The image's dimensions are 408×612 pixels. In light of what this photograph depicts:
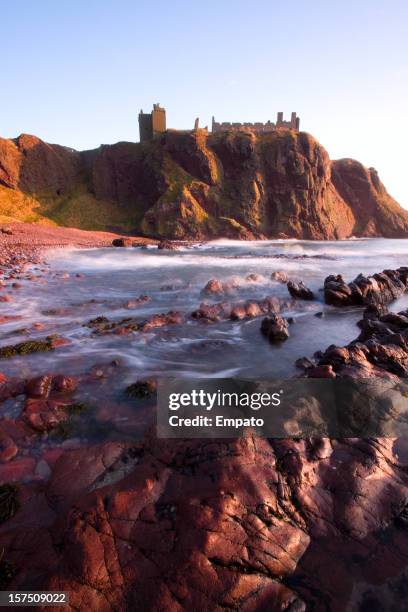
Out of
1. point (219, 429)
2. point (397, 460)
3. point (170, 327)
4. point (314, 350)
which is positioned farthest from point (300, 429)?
point (170, 327)

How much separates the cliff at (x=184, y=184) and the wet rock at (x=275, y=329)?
181ft

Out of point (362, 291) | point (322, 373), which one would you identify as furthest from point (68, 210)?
point (322, 373)

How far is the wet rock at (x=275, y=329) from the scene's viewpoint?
9469 mm

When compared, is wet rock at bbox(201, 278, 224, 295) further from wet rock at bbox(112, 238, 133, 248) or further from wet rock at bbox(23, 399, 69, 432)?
wet rock at bbox(112, 238, 133, 248)

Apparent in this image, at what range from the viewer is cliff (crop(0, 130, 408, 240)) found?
64.1 m

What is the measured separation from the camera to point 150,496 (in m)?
3.39

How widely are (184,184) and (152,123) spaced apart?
21273 mm

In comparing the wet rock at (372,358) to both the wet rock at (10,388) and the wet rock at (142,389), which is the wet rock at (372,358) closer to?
the wet rock at (142,389)

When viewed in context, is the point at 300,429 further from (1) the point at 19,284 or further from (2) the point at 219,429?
(1) the point at 19,284

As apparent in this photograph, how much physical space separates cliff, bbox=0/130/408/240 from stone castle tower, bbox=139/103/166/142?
616 centimetres

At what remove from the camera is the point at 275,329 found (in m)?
9.61

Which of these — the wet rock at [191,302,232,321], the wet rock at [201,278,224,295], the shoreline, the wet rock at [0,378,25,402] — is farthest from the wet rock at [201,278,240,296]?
the shoreline

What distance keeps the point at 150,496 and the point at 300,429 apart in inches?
81.4

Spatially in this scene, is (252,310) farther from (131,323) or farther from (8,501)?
(8,501)
